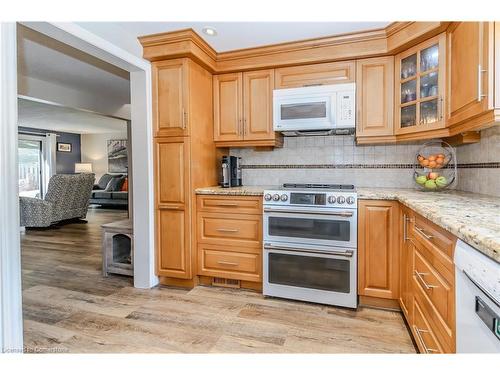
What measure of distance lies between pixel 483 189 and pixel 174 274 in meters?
2.58

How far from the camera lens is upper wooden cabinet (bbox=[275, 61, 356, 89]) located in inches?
101

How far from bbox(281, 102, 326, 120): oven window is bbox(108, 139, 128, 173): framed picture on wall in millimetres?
7578

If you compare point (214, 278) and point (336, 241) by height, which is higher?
point (336, 241)

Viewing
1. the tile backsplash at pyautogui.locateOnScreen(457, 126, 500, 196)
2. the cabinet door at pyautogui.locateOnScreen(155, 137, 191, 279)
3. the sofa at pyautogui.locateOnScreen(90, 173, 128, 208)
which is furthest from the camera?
the sofa at pyautogui.locateOnScreen(90, 173, 128, 208)

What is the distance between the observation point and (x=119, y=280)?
9.30 ft

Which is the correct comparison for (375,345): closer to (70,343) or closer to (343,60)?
(70,343)

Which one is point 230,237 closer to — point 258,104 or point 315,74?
point 258,104

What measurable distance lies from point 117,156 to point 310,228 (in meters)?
8.35

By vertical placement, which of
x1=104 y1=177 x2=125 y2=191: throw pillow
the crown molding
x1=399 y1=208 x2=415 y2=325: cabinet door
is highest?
the crown molding

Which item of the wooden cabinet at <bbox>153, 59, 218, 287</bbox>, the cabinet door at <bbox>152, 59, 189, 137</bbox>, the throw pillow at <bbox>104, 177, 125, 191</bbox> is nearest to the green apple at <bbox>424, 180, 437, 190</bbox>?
the wooden cabinet at <bbox>153, 59, 218, 287</bbox>

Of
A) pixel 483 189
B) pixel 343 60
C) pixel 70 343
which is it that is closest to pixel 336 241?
pixel 483 189

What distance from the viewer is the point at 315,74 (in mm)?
2641

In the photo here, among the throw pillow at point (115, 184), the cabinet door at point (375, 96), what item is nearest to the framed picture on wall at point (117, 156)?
the throw pillow at point (115, 184)

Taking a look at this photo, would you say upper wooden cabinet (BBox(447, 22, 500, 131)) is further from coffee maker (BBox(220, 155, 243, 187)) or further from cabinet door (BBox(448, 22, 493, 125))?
coffee maker (BBox(220, 155, 243, 187))
